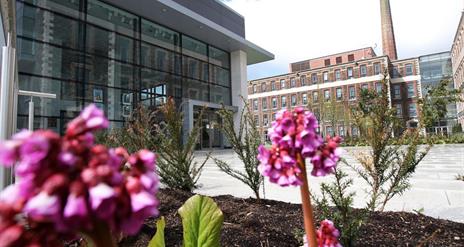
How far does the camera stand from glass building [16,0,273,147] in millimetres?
13781

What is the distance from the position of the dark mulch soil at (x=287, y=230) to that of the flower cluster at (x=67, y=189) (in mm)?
1765

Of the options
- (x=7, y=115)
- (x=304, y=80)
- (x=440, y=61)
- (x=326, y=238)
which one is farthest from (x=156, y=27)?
(x=440, y=61)

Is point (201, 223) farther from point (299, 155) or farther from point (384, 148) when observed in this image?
point (384, 148)

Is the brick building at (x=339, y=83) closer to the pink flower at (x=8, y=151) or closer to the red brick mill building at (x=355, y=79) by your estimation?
the red brick mill building at (x=355, y=79)

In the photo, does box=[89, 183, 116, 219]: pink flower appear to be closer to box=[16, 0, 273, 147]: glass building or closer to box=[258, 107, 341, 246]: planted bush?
box=[258, 107, 341, 246]: planted bush

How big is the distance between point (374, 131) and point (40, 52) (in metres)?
15.2

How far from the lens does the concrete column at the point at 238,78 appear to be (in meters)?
24.0

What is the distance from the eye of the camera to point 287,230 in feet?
8.46

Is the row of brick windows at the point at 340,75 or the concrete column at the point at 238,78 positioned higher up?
the row of brick windows at the point at 340,75

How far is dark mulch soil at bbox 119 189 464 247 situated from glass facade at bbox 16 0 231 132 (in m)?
10.5

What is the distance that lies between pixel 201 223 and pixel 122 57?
17783 mm

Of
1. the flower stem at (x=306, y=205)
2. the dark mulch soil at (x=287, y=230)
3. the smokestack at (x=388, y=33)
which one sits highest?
the smokestack at (x=388, y=33)

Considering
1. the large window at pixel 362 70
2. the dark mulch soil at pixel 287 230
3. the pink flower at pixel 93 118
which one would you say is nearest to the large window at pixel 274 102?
the large window at pixel 362 70

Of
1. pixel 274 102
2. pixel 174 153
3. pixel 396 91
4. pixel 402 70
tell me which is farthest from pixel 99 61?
pixel 402 70
